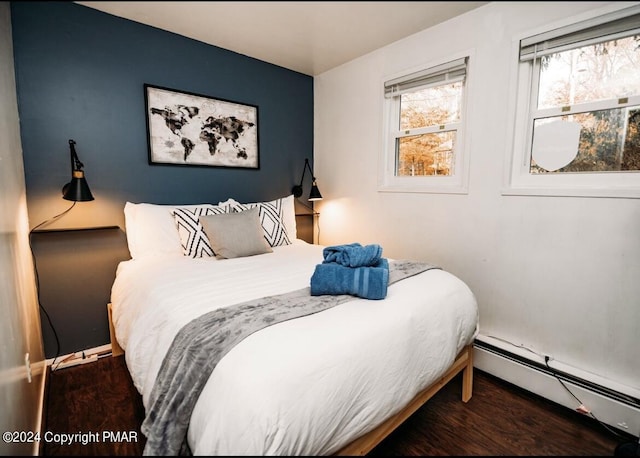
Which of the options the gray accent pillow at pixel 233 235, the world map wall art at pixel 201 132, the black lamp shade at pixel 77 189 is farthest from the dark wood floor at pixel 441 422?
the world map wall art at pixel 201 132

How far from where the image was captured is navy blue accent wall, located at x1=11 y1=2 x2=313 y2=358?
0.51 metres

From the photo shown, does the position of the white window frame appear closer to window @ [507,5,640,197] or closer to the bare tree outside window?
window @ [507,5,640,197]

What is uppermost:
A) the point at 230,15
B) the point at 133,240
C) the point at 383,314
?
the point at 230,15

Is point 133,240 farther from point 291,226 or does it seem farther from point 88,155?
point 291,226

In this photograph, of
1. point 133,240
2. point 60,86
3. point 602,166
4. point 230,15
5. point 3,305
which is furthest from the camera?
point 133,240

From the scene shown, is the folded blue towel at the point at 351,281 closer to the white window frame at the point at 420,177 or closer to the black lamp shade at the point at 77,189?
the white window frame at the point at 420,177

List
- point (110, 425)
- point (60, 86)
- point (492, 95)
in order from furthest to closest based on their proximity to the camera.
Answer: point (492, 95) → point (110, 425) → point (60, 86)

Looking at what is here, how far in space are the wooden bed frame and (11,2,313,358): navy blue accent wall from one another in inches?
44.3

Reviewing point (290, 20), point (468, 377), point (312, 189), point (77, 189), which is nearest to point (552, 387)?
point (468, 377)

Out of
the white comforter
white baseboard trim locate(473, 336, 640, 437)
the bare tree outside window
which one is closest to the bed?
the white comforter

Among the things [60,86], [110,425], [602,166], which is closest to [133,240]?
[110,425]

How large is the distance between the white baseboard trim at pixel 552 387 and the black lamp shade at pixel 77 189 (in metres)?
2.37

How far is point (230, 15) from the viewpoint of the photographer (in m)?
0.39

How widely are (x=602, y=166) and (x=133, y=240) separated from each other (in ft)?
8.42
